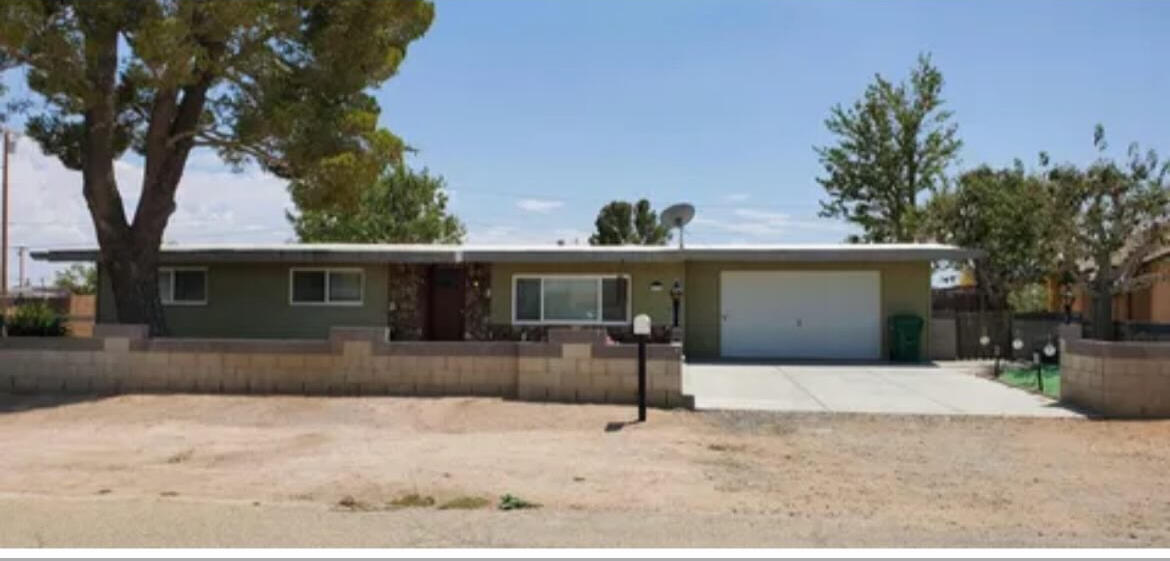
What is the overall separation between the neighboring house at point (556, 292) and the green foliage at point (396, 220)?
55.7ft

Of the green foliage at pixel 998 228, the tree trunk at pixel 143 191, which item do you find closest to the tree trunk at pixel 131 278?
the tree trunk at pixel 143 191

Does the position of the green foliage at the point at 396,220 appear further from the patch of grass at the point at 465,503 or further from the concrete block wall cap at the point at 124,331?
the patch of grass at the point at 465,503

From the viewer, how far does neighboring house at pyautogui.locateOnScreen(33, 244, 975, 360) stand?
68.9ft

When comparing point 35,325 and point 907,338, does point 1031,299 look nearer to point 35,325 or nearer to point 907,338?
point 907,338

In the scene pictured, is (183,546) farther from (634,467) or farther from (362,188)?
(362,188)

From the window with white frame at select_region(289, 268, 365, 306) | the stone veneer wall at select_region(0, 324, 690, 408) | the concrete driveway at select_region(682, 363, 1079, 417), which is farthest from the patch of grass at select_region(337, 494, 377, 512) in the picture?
the window with white frame at select_region(289, 268, 365, 306)

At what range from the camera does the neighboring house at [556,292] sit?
21.0 m

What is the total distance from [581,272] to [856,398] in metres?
8.74

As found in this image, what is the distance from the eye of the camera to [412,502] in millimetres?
7262

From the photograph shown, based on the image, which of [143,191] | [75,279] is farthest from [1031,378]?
[75,279]

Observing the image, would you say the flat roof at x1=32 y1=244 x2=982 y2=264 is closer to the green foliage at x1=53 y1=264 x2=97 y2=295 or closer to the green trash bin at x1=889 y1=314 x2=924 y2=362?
the green trash bin at x1=889 y1=314 x2=924 y2=362

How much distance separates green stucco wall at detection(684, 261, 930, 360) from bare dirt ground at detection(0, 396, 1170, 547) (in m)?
8.95

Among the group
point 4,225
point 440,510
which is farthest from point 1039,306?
point 4,225

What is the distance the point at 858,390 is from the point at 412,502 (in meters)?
9.53
